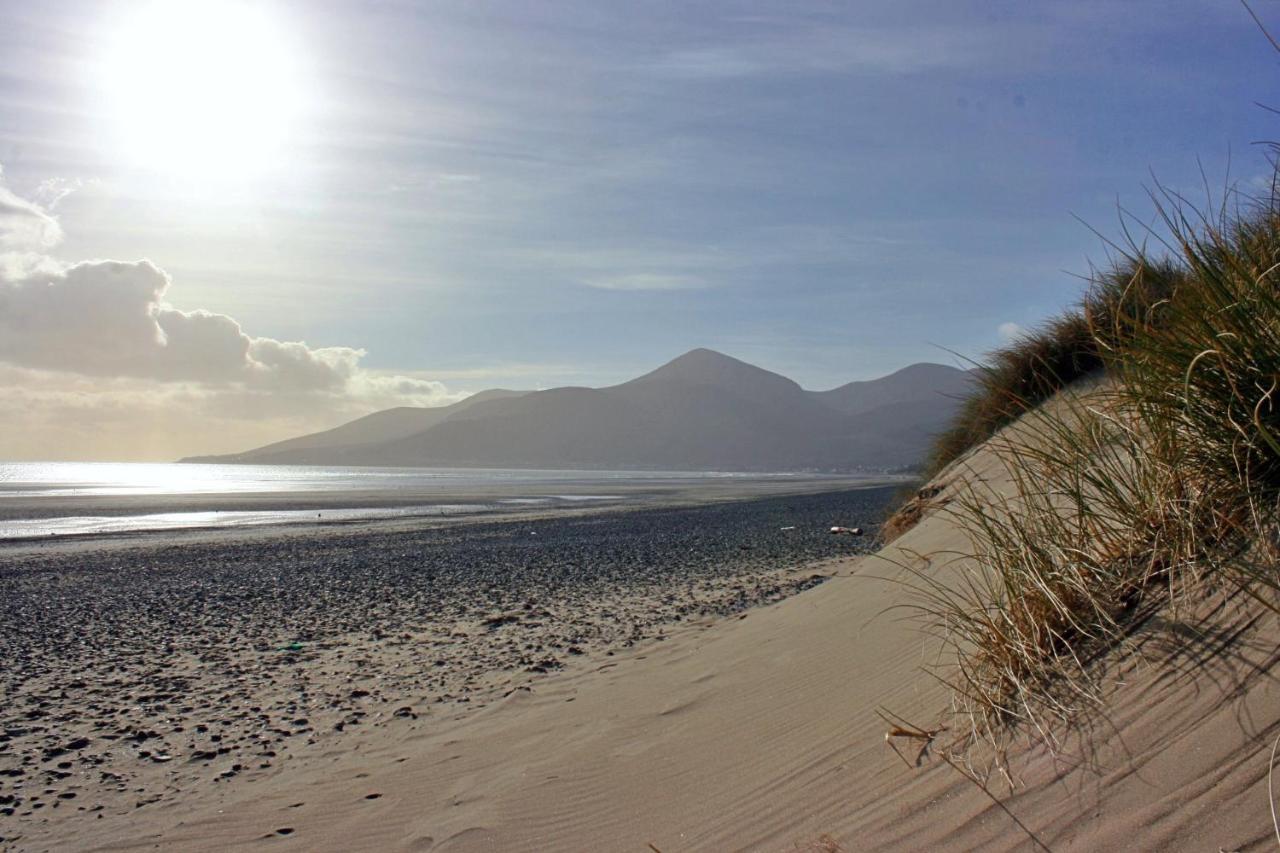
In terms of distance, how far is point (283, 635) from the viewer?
964 centimetres

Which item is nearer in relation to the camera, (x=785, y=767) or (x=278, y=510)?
(x=785, y=767)

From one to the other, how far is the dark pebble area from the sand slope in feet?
2.72

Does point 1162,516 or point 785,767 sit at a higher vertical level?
point 1162,516

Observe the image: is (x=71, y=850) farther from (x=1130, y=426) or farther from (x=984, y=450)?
(x=984, y=450)

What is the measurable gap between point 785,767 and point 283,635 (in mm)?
7900

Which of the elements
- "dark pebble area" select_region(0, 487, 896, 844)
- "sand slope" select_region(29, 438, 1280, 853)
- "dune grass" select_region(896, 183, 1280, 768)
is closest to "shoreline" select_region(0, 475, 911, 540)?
"dark pebble area" select_region(0, 487, 896, 844)

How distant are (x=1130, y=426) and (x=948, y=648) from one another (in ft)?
3.93

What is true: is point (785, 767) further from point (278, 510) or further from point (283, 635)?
point (278, 510)

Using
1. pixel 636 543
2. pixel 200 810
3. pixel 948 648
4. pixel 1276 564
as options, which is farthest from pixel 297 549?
pixel 1276 564

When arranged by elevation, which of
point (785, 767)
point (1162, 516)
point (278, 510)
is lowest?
point (785, 767)

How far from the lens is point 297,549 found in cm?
2011

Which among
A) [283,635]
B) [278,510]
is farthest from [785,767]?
[278,510]

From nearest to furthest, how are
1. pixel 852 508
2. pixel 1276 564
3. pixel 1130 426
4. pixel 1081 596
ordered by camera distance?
1. pixel 1276 564
2. pixel 1081 596
3. pixel 1130 426
4. pixel 852 508

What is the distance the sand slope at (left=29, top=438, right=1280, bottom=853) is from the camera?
222cm
